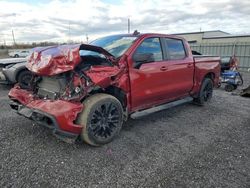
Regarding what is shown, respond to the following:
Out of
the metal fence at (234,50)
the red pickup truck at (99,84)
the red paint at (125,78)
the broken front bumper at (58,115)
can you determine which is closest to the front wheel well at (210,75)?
the red paint at (125,78)

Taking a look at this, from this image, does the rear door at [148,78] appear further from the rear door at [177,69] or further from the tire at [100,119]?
the tire at [100,119]

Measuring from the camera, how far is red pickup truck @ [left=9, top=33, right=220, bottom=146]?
3.19 metres

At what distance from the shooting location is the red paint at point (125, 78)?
10.3 feet

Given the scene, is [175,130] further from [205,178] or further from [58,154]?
[58,154]

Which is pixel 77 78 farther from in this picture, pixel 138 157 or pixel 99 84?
pixel 138 157

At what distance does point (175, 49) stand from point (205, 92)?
1915 mm

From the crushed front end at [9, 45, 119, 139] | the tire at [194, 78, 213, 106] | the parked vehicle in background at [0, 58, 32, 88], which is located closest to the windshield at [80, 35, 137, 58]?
the crushed front end at [9, 45, 119, 139]

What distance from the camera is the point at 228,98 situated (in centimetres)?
716

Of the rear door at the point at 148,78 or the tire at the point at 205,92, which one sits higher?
the rear door at the point at 148,78

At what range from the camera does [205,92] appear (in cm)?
616

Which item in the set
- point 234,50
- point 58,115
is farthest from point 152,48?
point 234,50

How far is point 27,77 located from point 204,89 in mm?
5504

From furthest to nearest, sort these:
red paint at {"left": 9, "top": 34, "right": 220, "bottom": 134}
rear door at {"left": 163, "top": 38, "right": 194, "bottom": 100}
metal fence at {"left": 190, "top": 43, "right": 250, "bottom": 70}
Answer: metal fence at {"left": 190, "top": 43, "right": 250, "bottom": 70}
rear door at {"left": 163, "top": 38, "right": 194, "bottom": 100}
red paint at {"left": 9, "top": 34, "right": 220, "bottom": 134}

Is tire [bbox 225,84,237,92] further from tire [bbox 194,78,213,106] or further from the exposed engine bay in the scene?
the exposed engine bay
